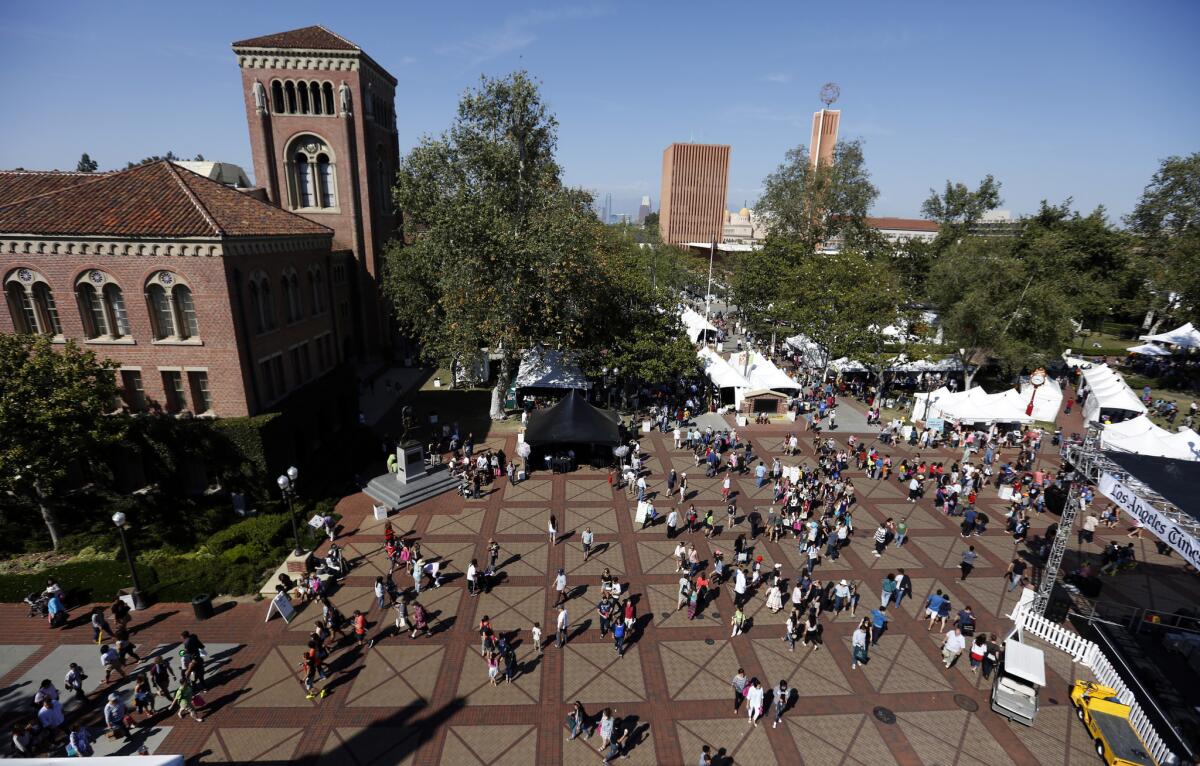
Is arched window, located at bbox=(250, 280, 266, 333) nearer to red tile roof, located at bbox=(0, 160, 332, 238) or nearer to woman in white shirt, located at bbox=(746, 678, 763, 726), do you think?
red tile roof, located at bbox=(0, 160, 332, 238)

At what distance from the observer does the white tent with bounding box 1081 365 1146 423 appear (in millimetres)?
33594

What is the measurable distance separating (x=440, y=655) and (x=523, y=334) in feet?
64.9

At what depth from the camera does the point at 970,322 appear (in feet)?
126

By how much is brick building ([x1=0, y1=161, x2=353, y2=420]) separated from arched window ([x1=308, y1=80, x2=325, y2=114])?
17173 mm

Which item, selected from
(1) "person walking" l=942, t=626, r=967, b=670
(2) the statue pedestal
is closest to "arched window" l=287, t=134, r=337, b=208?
(2) the statue pedestal

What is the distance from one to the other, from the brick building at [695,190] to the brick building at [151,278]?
473 ft

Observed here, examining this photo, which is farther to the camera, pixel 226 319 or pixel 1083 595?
pixel 226 319

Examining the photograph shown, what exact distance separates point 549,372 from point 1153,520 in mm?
27850

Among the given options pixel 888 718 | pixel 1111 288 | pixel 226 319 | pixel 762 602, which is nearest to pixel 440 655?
pixel 762 602

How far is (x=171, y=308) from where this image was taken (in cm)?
2153

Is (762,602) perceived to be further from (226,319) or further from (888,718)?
(226,319)

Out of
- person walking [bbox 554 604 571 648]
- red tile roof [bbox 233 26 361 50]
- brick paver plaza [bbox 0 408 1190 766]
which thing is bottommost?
brick paver plaza [bbox 0 408 1190 766]

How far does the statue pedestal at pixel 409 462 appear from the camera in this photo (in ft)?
78.1

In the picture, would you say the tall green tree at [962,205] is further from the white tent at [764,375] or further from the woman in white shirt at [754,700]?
the woman in white shirt at [754,700]
